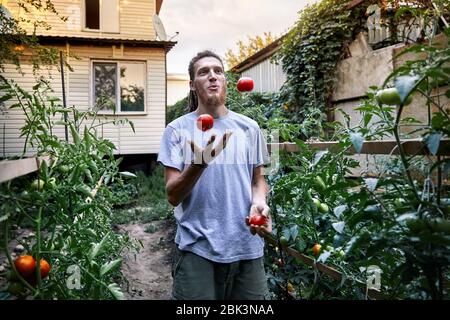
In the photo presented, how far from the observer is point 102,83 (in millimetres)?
9266

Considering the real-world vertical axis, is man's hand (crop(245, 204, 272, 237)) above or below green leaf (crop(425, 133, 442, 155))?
below

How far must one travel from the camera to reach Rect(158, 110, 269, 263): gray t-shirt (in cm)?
128

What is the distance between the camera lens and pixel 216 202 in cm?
133

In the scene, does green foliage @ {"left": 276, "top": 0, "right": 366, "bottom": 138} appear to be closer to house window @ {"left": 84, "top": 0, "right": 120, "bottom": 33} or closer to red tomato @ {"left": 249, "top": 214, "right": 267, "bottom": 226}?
red tomato @ {"left": 249, "top": 214, "right": 267, "bottom": 226}

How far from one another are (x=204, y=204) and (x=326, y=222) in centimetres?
68

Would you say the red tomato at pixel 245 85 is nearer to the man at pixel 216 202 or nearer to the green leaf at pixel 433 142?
the man at pixel 216 202

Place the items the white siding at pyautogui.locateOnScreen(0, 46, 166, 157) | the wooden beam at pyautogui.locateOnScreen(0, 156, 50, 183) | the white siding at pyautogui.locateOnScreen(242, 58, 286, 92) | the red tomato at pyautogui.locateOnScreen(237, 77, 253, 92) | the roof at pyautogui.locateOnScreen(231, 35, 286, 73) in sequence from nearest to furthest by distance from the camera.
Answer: the wooden beam at pyautogui.locateOnScreen(0, 156, 50, 183)
the red tomato at pyautogui.locateOnScreen(237, 77, 253, 92)
the roof at pyautogui.locateOnScreen(231, 35, 286, 73)
the white siding at pyautogui.locateOnScreen(242, 58, 286, 92)
the white siding at pyautogui.locateOnScreen(0, 46, 166, 157)

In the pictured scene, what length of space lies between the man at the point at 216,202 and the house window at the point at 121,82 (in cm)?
817

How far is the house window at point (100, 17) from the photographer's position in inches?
360

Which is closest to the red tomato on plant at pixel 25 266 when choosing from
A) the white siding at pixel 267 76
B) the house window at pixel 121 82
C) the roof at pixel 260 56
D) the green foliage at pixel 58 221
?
the green foliage at pixel 58 221

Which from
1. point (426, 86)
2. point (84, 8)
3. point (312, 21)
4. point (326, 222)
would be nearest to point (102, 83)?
point (84, 8)

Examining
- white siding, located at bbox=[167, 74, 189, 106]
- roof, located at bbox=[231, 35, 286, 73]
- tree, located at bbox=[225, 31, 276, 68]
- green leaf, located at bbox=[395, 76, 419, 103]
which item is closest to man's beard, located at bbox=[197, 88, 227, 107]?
green leaf, located at bbox=[395, 76, 419, 103]

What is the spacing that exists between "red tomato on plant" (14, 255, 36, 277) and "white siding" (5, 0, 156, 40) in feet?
29.3

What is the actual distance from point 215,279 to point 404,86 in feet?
2.95
